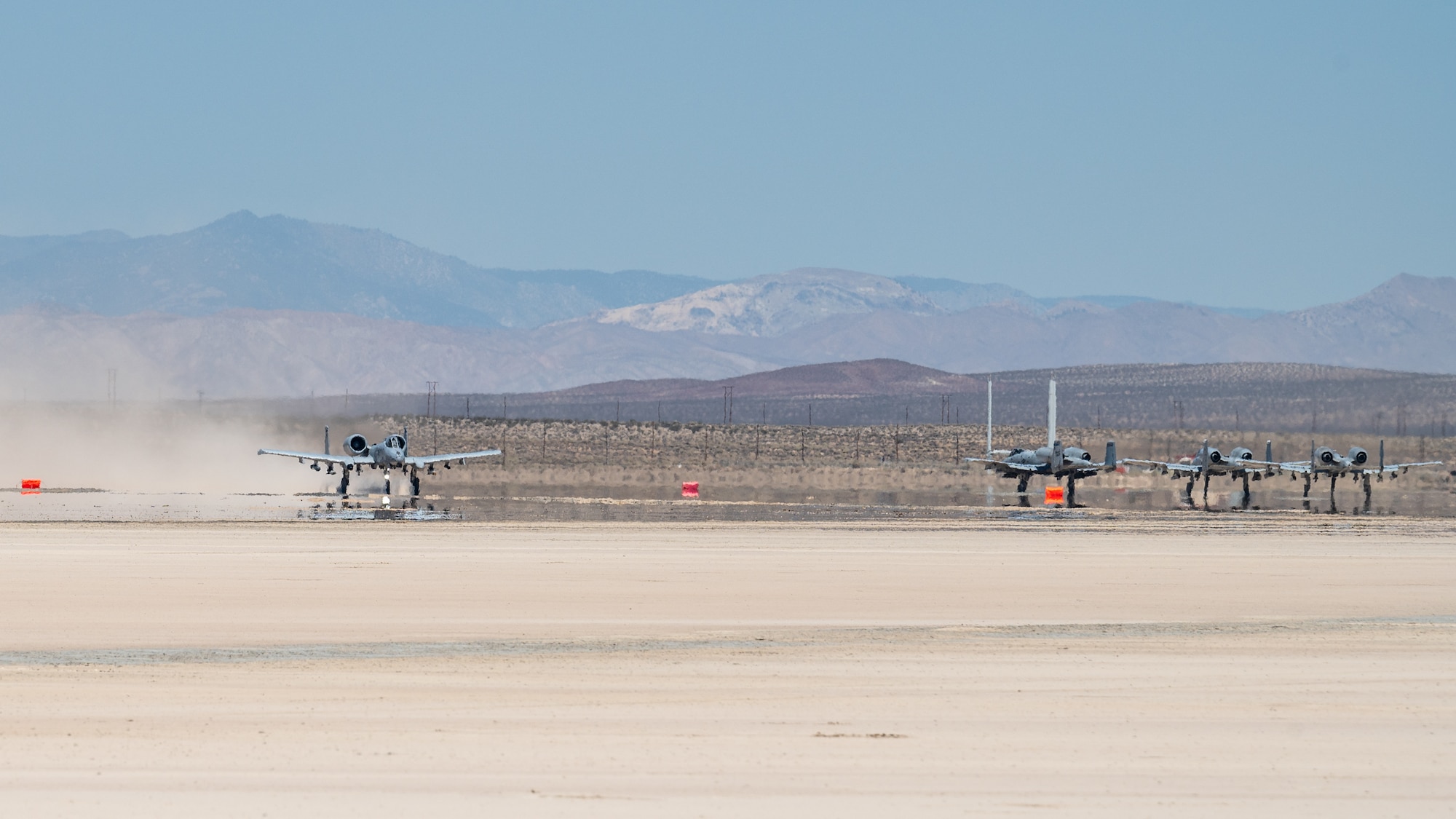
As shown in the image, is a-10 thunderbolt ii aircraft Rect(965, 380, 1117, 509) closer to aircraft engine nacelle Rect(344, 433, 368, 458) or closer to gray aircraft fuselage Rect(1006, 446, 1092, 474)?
gray aircraft fuselage Rect(1006, 446, 1092, 474)

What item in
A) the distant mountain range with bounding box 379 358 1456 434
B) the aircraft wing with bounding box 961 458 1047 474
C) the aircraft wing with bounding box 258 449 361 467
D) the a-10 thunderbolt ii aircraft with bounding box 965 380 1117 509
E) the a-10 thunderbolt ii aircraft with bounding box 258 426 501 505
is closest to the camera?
the a-10 thunderbolt ii aircraft with bounding box 258 426 501 505

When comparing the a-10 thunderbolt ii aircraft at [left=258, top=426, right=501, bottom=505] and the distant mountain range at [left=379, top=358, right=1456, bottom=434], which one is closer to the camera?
the a-10 thunderbolt ii aircraft at [left=258, top=426, right=501, bottom=505]

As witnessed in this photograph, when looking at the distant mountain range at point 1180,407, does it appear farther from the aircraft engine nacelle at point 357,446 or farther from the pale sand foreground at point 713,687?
the pale sand foreground at point 713,687

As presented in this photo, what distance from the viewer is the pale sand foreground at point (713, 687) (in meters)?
10.7

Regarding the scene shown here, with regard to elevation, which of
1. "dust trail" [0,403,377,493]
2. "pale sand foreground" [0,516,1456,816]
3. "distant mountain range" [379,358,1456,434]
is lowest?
"pale sand foreground" [0,516,1456,816]

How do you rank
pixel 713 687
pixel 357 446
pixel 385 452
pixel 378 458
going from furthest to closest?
1. pixel 357 446
2. pixel 378 458
3. pixel 385 452
4. pixel 713 687

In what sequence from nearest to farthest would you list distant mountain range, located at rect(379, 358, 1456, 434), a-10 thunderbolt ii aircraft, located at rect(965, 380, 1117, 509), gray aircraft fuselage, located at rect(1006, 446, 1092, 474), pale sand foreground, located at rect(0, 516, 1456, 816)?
pale sand foreground, located at rect(0, 516, 1456, 816), a-10 thunderbolt ii aircraft, located at rect(965, 380, 1117, 509), gray aircraft fuselage, located at rect(1006, 446, 1092, 474), distant mountain range, located at rect(379, 358, 1456, 434)

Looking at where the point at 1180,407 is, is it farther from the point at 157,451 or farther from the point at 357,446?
the point at 357,446

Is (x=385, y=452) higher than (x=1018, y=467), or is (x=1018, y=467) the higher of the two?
(x=385, y=452)

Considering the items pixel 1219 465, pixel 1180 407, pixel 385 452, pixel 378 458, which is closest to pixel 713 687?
pixel 385 452

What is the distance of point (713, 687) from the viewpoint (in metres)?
14.4

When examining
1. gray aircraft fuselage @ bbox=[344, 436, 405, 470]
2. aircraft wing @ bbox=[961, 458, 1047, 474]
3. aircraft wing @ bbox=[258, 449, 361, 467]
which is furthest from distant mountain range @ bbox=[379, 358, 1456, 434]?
gray aircraft fuselage @ bbox=[344, 436, 405, 470]

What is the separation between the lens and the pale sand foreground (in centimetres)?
1070

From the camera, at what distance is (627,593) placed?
72.0 feet
